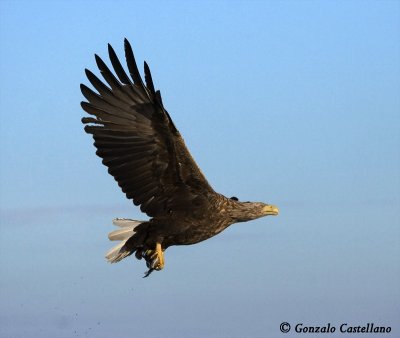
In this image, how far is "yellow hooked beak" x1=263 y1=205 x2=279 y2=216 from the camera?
1048cm

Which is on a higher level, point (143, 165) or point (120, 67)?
point (120, 67)

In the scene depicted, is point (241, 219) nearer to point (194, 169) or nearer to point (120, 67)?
point (194, 169)

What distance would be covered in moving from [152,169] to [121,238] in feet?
2.72

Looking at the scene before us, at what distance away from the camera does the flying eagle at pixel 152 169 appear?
10.1m

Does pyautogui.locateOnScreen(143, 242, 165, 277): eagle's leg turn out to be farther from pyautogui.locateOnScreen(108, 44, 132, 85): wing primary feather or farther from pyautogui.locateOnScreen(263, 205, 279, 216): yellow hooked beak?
pyautogui.locateOnScreen(108, 44, 132, 85): wing primary feather

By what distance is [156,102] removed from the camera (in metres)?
9.98

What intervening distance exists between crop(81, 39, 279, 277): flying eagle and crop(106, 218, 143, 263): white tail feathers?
64 millimetres

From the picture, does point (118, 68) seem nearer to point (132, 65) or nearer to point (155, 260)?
point (132, 65)

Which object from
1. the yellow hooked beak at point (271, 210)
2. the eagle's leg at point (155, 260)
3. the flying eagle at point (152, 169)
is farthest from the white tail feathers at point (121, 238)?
the yellow hooked beak at point (271, 210)

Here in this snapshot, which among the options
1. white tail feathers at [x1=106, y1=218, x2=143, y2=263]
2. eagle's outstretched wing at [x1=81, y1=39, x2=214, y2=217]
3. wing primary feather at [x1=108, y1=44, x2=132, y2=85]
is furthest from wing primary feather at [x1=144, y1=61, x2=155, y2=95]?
white tail feathers at [x1=106, y1=218, x2=143, y2=263]

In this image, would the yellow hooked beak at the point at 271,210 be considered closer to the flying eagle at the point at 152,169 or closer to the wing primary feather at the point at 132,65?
the flying eagle at the point at 152,169

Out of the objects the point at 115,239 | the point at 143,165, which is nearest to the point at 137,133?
the point at 143,165

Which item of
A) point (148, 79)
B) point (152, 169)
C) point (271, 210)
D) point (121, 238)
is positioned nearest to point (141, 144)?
point (152, 169)

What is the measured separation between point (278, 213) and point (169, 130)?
1.43 m
